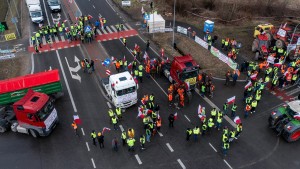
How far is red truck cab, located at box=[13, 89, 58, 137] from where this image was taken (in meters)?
21.1

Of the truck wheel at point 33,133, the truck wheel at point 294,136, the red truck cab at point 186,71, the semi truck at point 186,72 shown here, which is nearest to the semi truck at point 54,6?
the semi truck at point 186,72

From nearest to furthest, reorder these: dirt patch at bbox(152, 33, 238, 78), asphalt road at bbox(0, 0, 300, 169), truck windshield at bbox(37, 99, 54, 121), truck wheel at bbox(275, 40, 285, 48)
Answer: asphalt road at bbox(0, 0, 300, 169) < truck windshield at bbox(37, 99, 54, 121) < dirt patch at bbox(152, 33, 238, 78) < truck wheel at bbox(275, 40, 285, 48)

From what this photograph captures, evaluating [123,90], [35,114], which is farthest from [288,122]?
[35,114]

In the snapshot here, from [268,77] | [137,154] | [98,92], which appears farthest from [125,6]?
[137,154]

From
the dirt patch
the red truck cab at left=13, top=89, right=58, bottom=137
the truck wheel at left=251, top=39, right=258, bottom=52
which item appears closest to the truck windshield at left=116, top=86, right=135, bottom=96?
the red truck cab at left=13, top=89, right=58, bottom=137

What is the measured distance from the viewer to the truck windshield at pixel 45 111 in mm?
21236

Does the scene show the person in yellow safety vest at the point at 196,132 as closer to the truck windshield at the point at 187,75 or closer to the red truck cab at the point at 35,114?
the truck windshield at the point at 187,75

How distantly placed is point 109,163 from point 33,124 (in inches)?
273

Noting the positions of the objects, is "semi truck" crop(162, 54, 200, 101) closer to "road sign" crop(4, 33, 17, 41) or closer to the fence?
the fence

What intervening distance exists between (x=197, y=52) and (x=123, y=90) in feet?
49.0

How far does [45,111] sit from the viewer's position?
21.7 metres

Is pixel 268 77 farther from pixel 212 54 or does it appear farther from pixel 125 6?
pixel 125 6

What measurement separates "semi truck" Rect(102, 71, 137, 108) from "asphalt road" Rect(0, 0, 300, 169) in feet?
3.37

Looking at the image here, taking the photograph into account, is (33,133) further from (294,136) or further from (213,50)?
(213,50)
